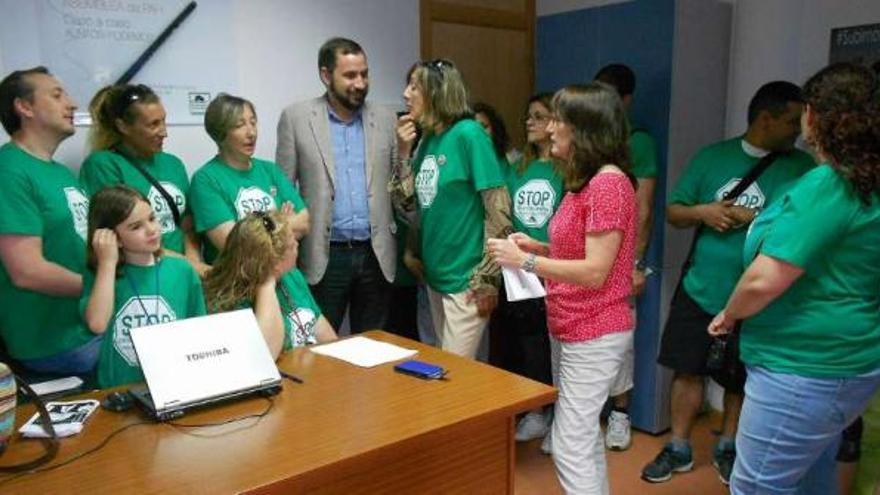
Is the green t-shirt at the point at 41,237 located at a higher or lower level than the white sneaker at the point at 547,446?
Result: higher

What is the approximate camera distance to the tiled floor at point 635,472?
105 inches

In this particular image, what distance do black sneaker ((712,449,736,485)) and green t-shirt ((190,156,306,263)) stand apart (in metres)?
1.91

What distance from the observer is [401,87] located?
11.0ft

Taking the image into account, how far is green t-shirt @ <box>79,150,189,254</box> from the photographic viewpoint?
→ 2.21 metres

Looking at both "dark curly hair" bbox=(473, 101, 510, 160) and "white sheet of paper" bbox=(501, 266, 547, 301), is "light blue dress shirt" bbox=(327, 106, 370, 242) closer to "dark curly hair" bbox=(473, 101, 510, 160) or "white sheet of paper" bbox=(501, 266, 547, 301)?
"dark curly hair" bbox=(473, 101, 510, 160)

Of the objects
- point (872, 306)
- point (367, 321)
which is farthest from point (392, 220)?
point (872, 306)

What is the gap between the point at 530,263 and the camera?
6.44ft

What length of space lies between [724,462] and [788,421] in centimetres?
128

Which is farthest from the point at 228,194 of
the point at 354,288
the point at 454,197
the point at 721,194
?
the point at 721,194

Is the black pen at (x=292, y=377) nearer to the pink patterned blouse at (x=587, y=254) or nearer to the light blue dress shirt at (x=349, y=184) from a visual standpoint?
the pink patterned blouse at (x=587, y=254)

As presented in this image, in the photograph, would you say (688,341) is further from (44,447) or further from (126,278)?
(44,447)

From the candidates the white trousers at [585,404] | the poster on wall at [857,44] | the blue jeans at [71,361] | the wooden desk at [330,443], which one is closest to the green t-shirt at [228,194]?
the blue jeans at [71,361]

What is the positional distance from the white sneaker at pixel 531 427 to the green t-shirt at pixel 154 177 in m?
1.67

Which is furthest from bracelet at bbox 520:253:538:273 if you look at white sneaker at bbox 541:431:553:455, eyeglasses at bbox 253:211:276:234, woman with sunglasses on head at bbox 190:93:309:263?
white sneaker at bbox 541:431:553:455
